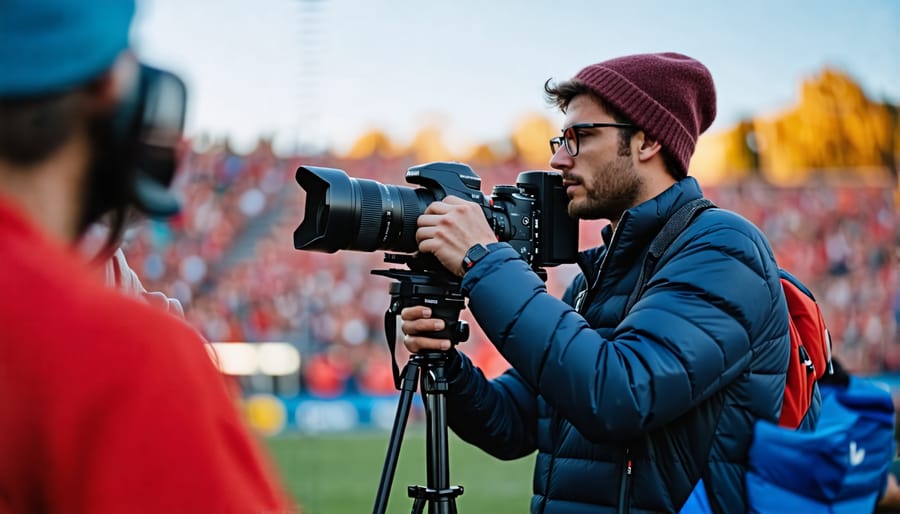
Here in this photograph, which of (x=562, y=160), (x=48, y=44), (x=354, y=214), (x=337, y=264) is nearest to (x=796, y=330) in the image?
(x=562, y=160)

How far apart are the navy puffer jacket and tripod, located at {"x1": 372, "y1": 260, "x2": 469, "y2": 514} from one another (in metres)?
0.18

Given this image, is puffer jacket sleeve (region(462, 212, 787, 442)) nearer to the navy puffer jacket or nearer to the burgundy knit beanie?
the navy puffer jacket

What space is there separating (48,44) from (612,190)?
1.44 m

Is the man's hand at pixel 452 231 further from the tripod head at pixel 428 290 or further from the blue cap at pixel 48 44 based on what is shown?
the blue cap at pixel 48 44

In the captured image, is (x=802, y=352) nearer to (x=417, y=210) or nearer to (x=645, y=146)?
(x=645, y=146)

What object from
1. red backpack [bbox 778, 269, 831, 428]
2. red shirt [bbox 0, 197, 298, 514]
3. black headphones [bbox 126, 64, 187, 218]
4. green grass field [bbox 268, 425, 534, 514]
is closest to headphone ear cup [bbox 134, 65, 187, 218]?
black headphones [bbox 126, 64, 187, 218]

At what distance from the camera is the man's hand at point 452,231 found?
5.74 feet

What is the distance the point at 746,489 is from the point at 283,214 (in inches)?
550

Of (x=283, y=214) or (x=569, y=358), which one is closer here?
(x=569, y=358)

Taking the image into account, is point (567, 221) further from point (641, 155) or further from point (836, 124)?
point (836, 124)

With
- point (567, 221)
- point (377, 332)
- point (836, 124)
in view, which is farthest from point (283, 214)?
point (567, 221)

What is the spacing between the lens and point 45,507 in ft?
1.90

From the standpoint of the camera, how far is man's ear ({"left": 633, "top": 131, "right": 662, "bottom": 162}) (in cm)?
189

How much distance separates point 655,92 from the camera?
1.89 metres
